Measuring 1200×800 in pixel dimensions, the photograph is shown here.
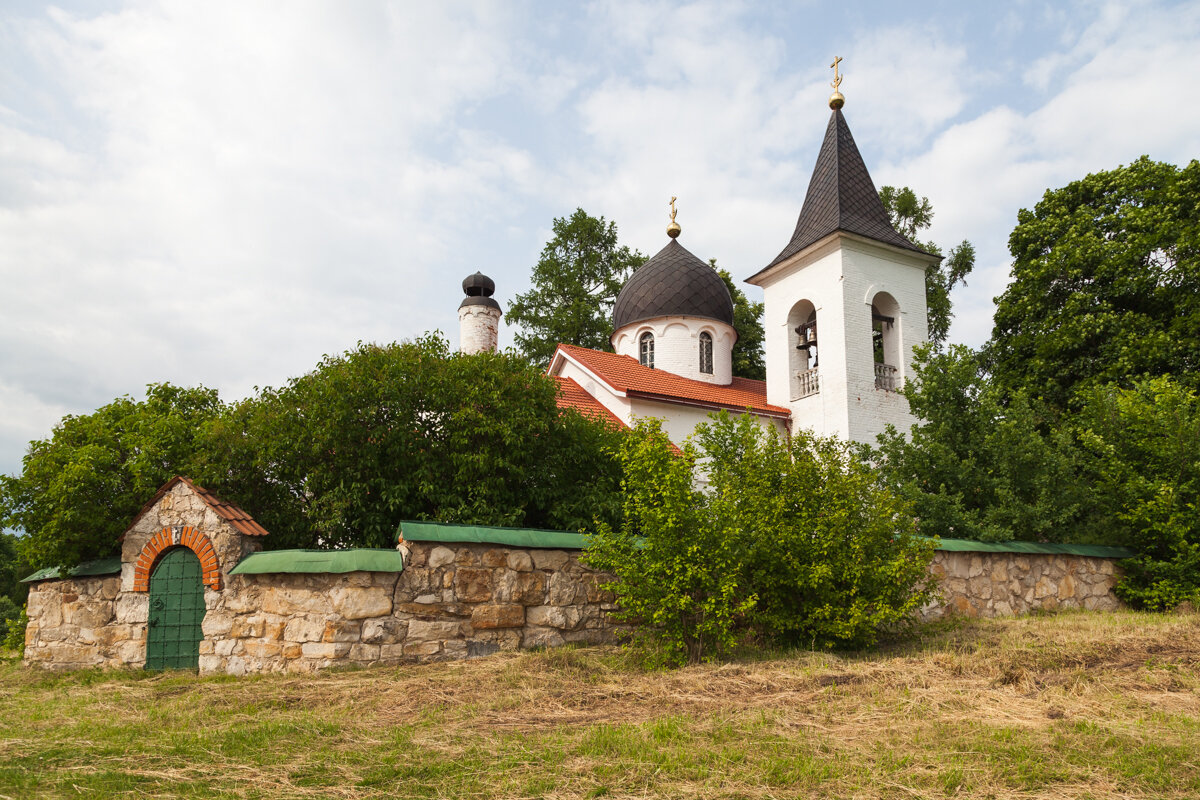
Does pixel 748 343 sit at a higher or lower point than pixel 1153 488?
higher

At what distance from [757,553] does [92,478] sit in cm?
756

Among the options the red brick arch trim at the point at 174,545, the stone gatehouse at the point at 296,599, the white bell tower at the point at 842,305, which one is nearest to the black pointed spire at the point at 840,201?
the white bell tower at the point at 842,305

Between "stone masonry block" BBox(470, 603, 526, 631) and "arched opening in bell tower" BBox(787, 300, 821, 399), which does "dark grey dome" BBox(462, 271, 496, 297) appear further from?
"stone masonry block" BBox(470, 603, 526, 631)

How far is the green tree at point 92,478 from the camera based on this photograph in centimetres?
896

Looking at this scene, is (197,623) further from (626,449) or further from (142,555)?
(626,449)

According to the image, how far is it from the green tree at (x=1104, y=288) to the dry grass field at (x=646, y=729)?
1171cm

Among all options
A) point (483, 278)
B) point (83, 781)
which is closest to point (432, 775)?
point (83, 781)

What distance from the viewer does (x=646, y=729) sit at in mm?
4672

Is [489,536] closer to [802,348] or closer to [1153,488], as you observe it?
[1153,488]

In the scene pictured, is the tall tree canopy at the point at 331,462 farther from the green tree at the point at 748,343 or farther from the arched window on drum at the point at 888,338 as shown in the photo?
the green tree at the point at 748,343

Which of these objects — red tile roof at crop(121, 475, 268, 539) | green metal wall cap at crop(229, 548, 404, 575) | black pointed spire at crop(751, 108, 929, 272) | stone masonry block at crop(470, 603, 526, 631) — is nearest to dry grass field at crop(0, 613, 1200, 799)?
stone masonry block at crop(470, 603, 526, 631)

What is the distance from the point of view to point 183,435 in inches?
390

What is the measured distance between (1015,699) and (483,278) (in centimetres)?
1916

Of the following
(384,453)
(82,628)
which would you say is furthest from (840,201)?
(82,628)
